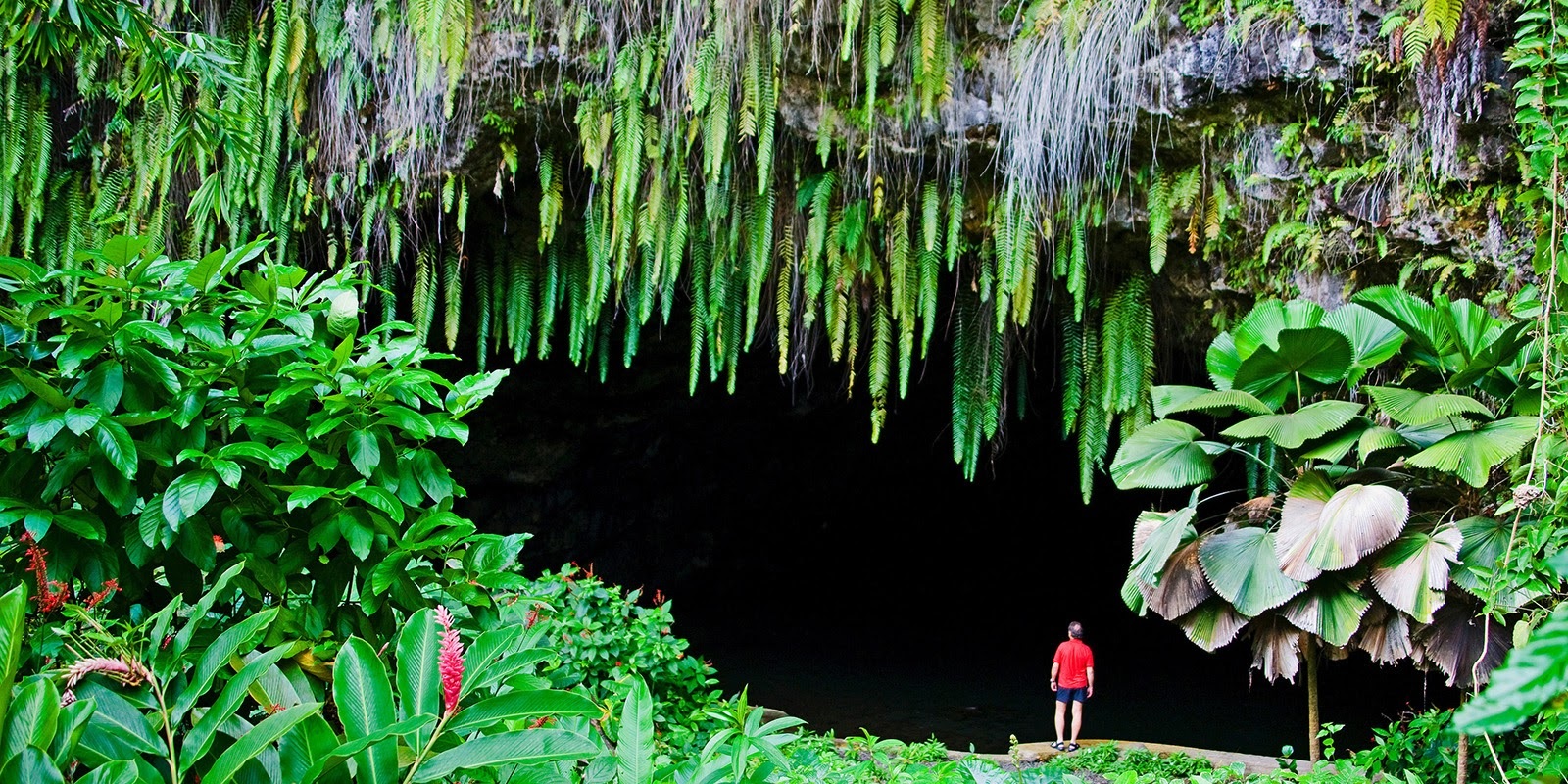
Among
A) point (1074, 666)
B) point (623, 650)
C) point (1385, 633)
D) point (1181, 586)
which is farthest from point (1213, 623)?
point (623, 650)

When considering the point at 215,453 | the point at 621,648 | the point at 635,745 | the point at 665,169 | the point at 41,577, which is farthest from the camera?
the point at 665,169

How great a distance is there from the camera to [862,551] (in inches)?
500

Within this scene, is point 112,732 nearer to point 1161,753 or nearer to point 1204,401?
point 1204,401

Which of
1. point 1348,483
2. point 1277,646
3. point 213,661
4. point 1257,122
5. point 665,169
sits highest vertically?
point 1257,122

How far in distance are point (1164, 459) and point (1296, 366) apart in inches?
21.5

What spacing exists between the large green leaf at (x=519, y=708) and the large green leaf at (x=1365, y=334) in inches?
124

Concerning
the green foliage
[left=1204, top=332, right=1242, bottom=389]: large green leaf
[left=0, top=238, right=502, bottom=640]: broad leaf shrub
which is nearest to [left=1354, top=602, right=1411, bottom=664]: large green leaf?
[left=1204, top=332, right=1242, bottom=389]: large green leaf

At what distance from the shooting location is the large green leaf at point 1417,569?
3.17m

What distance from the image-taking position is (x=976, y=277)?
15.6 feet

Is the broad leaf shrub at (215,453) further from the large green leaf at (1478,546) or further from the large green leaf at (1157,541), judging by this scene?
the large green leaf at (1478,546)

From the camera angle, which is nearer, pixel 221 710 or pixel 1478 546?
pixel 221 710

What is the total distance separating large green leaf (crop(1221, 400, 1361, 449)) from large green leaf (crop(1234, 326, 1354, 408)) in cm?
13

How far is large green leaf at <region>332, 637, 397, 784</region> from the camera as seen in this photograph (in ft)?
3.43

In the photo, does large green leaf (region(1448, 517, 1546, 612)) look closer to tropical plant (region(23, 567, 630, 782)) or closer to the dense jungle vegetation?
the dense jungle vegetation
